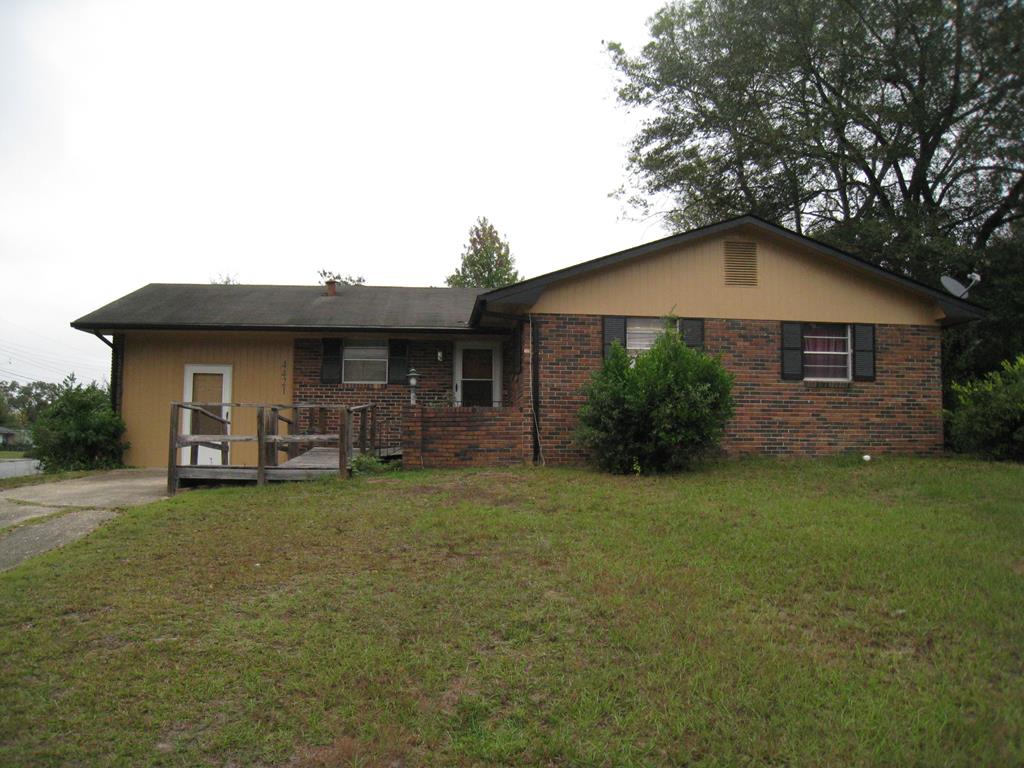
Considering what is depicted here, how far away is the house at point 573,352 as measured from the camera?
1219 centimetres

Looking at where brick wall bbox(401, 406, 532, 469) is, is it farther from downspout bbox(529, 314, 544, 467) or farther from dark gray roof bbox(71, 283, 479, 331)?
dark gray roof bbox(71, 283, 479, 331)

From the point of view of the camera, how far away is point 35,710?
3.74 m

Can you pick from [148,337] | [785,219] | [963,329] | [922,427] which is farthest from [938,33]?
[148,337]

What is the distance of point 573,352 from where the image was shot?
1234 centimetres

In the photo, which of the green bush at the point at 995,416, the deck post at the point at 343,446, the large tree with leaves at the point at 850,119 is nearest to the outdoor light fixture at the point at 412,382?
the deck post at the point at 343,446

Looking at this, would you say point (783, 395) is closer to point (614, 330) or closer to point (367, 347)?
point (614, 330)

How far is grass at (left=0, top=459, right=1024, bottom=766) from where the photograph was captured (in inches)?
136

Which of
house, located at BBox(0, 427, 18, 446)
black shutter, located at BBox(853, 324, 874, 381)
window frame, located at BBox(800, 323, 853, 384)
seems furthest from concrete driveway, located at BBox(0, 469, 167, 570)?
house, located at BBox(0, 427, 18, 446)

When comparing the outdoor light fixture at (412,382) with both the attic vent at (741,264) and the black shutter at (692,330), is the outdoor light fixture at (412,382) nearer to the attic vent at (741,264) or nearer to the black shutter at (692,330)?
the black shutter at (692,330)

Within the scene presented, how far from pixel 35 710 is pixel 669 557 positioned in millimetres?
4399

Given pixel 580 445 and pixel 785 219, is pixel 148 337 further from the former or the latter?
pixel 785 219

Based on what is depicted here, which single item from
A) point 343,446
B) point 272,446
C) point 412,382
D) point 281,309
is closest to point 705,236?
point 412,382

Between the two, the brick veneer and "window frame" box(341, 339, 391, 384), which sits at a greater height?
"window frame" box(341, 339, 391, 384)

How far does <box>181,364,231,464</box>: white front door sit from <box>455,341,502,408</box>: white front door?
4647 millimetres
